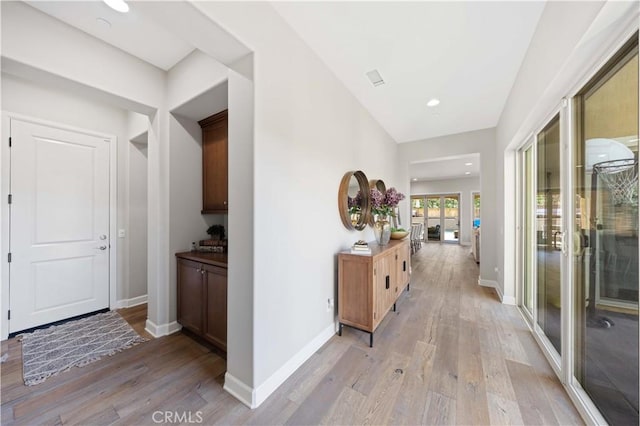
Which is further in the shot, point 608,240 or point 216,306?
point 216,306

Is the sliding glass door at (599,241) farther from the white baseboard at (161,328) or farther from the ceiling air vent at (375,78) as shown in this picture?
the white baseboard at (161,328)

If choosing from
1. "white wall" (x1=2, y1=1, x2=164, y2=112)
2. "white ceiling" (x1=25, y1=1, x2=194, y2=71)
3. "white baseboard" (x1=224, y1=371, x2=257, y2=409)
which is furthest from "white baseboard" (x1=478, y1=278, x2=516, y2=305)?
"white wall" (x1=2, y1=1, x2=164, y2=112)

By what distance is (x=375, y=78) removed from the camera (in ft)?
8.38

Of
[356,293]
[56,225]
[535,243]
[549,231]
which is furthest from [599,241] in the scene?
[56,225]

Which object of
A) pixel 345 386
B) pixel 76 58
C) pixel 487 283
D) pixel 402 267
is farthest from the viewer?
pixel 487 283

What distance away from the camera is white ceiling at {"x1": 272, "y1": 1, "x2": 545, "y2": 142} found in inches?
66.4

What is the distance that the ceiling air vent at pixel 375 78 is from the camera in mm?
2459

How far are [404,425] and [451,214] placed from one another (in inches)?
391

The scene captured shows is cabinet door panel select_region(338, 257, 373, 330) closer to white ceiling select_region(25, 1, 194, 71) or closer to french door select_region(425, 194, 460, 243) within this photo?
white ceiling select_region(25, 1, 194, 71)

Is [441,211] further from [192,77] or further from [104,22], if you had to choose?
[104,22]

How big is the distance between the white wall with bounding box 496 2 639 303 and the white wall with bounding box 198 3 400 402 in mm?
1670

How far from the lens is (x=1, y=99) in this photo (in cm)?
237

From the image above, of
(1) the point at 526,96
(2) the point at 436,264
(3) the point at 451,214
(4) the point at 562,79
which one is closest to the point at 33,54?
(4) the point at 562,79

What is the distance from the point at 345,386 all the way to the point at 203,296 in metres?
1.46
